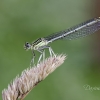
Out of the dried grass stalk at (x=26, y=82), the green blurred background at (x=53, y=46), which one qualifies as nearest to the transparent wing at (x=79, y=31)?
the dried grass stalk at (x=26, y=82)

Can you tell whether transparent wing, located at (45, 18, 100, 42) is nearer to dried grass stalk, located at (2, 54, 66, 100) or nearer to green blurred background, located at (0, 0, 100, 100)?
dried grass stalk, located at (2, 54, 66, 100)

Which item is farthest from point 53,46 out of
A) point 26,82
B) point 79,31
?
point 26,82

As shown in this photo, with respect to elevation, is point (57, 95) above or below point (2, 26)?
below

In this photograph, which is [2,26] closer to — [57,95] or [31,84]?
[57,95]

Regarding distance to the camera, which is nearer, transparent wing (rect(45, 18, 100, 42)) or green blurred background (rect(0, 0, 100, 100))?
transparent wing (rect(45, 18, 100, 42))

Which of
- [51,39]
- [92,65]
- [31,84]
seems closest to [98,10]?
[92,65]

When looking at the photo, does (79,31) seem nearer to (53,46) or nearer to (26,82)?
(26,82)

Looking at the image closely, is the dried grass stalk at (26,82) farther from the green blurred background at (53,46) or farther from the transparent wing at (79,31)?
the green blurred background at (53,46)

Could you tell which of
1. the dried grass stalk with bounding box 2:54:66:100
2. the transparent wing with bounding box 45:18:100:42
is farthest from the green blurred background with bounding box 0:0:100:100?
the dried grass stalk with bounding box 2:54:66:100
